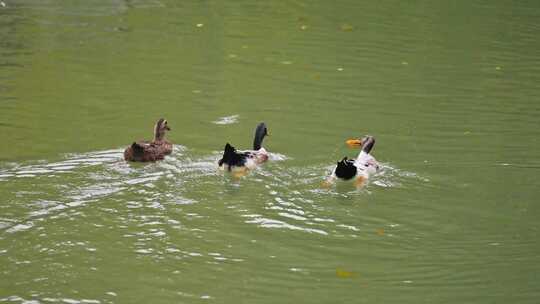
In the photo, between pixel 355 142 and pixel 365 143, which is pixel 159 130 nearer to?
pixel 355 142

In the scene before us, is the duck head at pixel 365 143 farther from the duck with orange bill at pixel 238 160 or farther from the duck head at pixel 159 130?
the duck head at pixel 159 130

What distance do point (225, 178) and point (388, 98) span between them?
16.7 ft

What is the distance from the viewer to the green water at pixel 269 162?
27.2ft

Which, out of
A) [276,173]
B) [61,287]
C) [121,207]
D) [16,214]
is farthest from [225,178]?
[61,287]

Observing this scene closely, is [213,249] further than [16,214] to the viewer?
No

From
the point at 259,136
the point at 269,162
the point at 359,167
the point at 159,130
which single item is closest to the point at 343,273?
the point at 359,167

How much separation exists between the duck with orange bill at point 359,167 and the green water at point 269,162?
24 cm

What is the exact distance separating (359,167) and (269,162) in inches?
50.4

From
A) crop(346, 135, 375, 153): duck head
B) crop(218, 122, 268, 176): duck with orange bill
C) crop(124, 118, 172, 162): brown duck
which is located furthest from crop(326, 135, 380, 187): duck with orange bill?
crop(124, 118, 172, 162): brown duck

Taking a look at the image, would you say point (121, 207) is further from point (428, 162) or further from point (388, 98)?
Answer: point (388, 98)

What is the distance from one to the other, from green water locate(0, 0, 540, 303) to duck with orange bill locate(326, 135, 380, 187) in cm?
24

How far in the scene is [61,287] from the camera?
310 inches

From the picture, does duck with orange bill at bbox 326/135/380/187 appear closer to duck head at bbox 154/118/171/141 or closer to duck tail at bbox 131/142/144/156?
duck tail at bbox 131/142/144/156

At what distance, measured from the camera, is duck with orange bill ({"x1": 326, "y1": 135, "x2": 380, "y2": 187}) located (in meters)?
10.7
